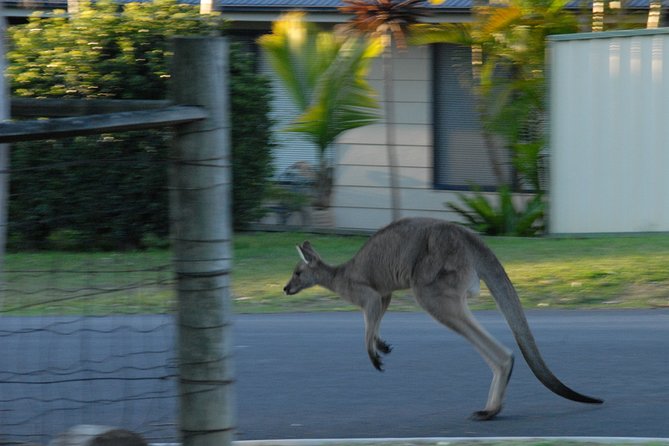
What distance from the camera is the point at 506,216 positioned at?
Answer: 642 inches

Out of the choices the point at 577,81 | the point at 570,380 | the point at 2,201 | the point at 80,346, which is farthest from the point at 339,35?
the point at 2,201

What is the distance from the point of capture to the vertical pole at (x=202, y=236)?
4.56 meters

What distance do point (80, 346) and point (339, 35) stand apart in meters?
8.23

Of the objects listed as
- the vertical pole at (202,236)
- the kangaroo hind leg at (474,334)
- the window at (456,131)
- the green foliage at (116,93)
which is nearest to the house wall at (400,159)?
the window at (456,131)

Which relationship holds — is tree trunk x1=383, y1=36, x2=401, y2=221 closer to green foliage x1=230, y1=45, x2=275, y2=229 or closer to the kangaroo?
green foliage x1=230, y1=45, x2=275, y2=229

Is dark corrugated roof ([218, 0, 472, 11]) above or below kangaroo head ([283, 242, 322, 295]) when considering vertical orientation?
above

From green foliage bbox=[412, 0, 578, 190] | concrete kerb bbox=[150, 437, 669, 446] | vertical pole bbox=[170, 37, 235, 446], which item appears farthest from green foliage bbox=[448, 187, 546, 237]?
vertical pole bbox=[170, 37, 235, 446]

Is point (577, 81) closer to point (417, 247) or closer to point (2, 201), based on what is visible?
point (417, 247)

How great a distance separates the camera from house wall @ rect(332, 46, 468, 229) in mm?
18141

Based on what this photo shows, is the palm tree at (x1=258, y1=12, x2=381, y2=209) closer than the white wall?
No

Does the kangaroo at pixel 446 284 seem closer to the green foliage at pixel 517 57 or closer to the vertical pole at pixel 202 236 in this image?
the vertical pole at pixel 202 236

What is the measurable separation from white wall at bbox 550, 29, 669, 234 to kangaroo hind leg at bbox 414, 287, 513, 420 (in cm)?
851

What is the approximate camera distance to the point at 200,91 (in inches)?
180

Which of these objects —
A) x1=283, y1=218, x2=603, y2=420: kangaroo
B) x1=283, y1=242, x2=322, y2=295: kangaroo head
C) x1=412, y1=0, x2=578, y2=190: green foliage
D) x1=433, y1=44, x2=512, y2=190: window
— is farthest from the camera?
x1=433, y1=44, x2=512, y2=190: window
